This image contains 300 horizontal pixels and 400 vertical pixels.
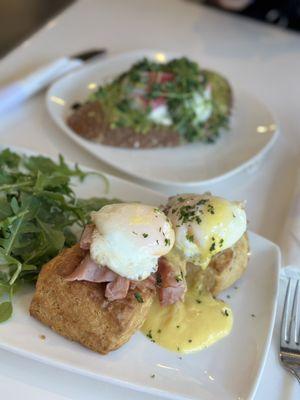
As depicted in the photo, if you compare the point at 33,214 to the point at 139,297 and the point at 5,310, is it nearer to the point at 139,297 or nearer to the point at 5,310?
the point at 5,310

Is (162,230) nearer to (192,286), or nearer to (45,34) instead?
(192,286)

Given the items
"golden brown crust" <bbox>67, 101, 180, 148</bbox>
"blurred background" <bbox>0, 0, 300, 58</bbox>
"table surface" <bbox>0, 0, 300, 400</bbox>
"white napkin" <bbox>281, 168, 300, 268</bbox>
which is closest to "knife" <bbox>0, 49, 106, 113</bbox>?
"table surface" <bbox>0, 0, 300, 400</bbox>

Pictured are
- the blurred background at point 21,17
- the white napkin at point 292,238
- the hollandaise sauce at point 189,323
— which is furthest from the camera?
the blurred background at point 21,17

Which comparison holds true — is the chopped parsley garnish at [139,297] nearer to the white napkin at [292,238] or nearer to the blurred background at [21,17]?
the white napkin at [292,238]

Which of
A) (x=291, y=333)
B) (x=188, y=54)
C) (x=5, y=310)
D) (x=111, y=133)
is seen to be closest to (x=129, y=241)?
(x=5, y=310)

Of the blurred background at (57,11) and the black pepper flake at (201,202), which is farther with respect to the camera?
the blurred background at (57,11)

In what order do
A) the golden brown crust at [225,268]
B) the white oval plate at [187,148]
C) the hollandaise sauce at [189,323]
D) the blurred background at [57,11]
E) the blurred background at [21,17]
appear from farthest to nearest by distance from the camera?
the blurred background at [57,11]
the blurred background at [21,17]
the white oval plate at [187,148]
the golden brown crust at [225,268]
the hollandaise sauce at [189,323]

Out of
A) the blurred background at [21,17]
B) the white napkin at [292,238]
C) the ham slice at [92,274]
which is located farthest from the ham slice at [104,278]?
the blurred background at [21,17]
